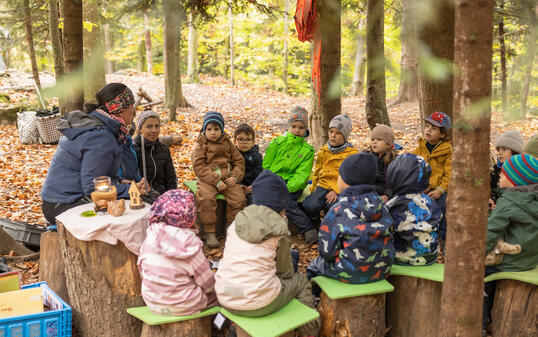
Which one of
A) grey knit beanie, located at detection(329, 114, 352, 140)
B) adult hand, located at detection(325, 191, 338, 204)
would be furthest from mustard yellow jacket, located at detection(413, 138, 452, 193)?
adult hand, located at detection(325, 191, 338, 204)

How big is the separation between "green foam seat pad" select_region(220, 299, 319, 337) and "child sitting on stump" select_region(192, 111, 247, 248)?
2040mm

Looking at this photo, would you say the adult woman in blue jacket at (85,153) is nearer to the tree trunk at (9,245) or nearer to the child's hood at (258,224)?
the tree trunk at (9,245)

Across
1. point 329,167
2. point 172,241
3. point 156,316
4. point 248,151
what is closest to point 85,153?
point 172,241

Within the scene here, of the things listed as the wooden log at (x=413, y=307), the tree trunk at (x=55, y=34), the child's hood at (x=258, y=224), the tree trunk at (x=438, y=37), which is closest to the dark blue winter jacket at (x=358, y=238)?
the wooden log at (x=413, y=307)

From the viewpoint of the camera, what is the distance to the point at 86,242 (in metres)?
3.23

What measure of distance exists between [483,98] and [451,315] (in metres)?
1.19

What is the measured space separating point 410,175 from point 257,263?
1502 mm

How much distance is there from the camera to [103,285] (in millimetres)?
3242

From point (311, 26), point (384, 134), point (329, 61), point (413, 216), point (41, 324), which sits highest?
point (311, 26)

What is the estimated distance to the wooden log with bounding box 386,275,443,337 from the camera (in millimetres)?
3203

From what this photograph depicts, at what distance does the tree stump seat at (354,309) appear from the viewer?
3.11 meters

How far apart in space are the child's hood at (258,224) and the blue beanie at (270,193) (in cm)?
9

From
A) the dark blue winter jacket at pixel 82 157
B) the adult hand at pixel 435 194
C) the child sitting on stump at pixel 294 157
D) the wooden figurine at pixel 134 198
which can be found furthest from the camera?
the child sitting on stump at pixel 294 157

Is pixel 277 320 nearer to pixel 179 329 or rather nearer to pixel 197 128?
pixel 179 329
